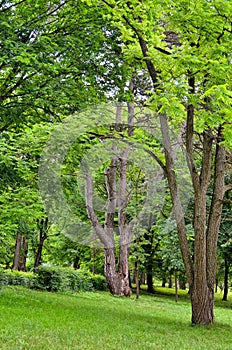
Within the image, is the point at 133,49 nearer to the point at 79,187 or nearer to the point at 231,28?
the point at 231,28

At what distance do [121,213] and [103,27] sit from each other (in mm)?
12002

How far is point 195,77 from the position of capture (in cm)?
927

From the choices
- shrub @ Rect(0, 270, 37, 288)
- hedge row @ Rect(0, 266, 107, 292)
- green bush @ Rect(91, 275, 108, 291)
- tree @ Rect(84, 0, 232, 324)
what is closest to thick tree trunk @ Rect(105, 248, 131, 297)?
green bush @ Rect(91, 275, 108, 291)

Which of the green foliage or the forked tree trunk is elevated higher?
the forked tree trunk

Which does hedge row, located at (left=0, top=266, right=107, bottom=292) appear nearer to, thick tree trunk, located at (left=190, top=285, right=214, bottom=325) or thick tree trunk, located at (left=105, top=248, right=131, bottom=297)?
thick tree trunk, located at (left=105, top=248, right=131, bottom=297)

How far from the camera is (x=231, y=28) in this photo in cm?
789

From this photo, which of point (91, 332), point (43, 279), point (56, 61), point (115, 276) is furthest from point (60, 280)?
point (56, 61)

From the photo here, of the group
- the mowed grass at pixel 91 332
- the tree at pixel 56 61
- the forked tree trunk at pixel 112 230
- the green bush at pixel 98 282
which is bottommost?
the mowed grass at pixel 91 332

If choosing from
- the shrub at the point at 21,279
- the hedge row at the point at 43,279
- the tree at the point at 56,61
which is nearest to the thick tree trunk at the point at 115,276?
the hedge row at the point at 43,279

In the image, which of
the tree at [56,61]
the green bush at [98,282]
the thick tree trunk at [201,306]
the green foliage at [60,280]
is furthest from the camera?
the green bush at [98,282]

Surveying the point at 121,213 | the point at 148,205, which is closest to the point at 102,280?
the point at 121,213

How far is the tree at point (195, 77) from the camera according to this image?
770 cm

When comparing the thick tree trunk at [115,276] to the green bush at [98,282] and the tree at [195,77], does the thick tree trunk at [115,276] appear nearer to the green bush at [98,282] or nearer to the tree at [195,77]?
the green bush at [98,282]

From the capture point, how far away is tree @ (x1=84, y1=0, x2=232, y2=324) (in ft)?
25.2
